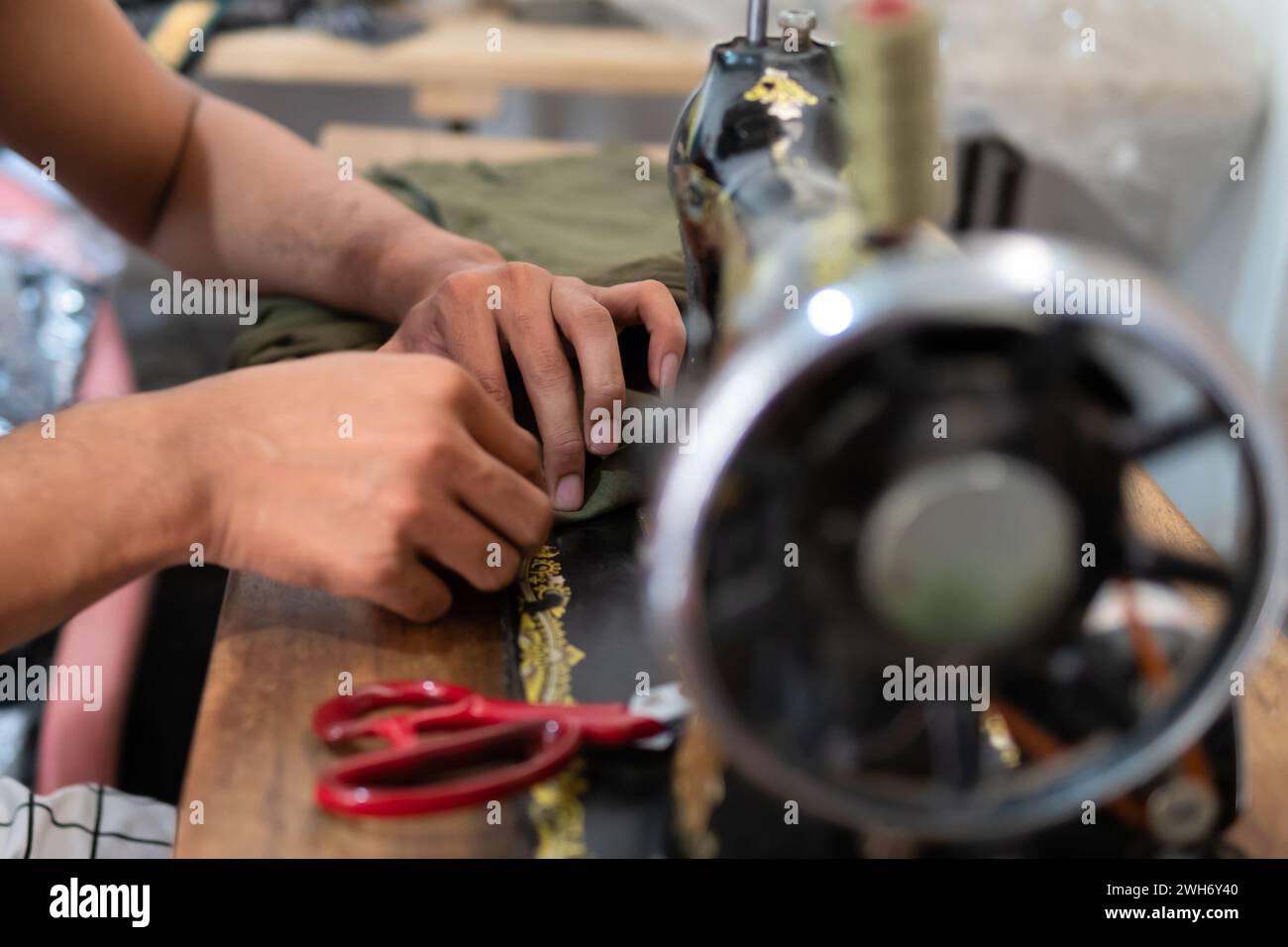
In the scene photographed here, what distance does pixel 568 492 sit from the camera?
0.73 m

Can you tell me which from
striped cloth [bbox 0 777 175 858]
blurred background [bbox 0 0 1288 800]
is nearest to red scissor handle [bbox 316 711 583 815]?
striped cloth [bbox 0 777 175 858]

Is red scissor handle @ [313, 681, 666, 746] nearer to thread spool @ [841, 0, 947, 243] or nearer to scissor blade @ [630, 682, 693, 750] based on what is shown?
scissor blade @ [630, 682, 693, 750]

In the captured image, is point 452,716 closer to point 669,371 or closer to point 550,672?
point 550,672

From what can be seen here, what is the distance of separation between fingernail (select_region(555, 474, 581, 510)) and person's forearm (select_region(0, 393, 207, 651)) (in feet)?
0.66

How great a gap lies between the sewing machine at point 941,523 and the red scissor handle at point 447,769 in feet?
0.41

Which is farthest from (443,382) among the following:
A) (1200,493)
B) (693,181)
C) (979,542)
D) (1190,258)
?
(1190,258)

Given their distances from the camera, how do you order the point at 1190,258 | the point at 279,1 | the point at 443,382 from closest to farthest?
the point at 443,382 < the point at 279,1 < the point at 1190,258

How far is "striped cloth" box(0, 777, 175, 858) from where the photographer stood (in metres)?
0.69

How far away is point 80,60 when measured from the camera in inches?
39.9

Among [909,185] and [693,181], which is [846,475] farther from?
[693,181]

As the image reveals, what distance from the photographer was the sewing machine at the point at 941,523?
39 centimetres

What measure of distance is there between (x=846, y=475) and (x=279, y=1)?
81.0 inches

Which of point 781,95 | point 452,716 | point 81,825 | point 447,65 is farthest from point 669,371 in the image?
point 447,65

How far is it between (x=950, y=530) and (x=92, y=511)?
1.50ft
